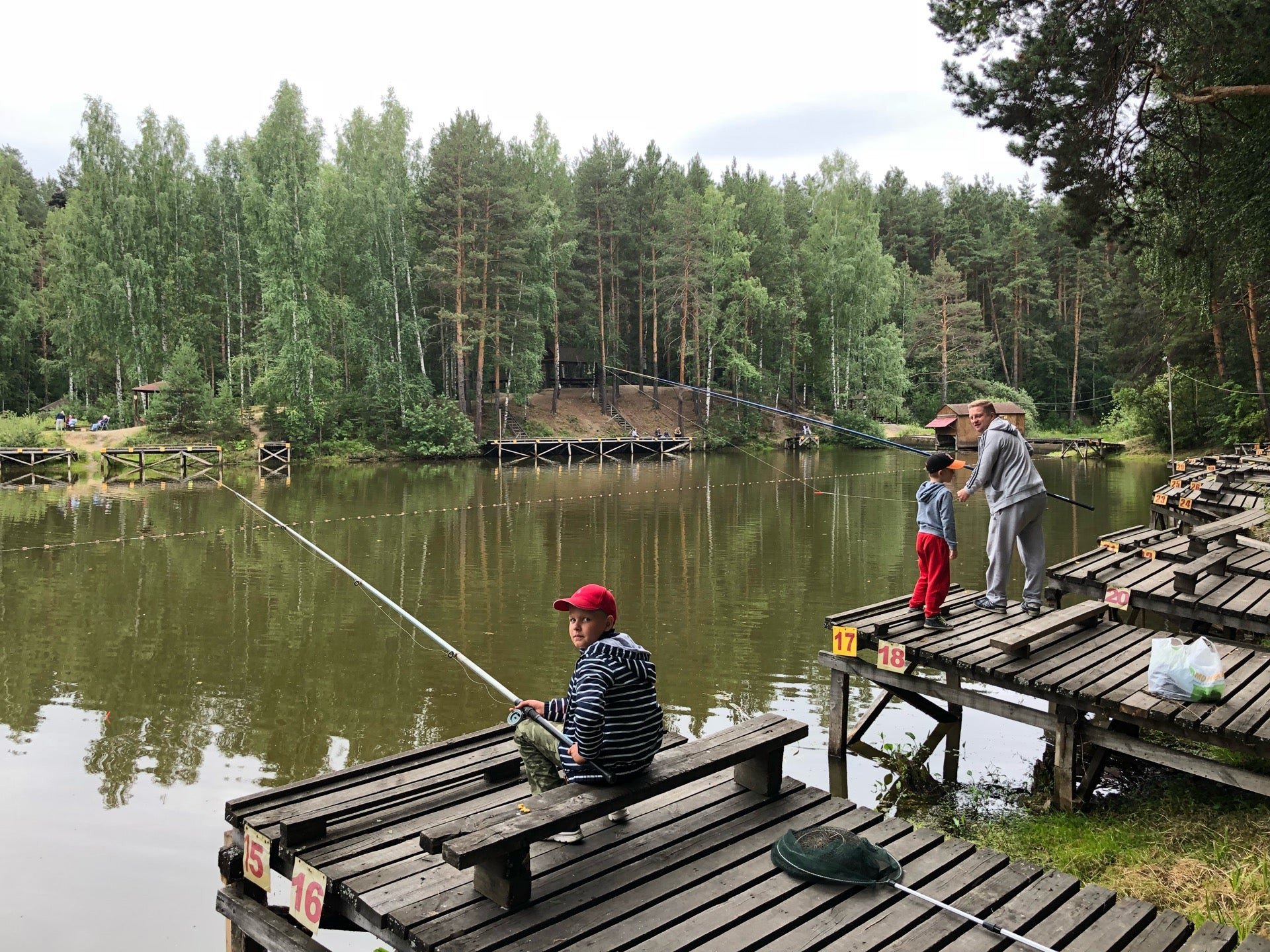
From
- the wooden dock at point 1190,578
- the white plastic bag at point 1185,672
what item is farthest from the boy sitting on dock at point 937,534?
the wooden dock at point 1190,578

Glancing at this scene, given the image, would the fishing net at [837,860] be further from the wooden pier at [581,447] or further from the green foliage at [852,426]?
the green foliage at [852,426]

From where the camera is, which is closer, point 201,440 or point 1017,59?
point 1017,59

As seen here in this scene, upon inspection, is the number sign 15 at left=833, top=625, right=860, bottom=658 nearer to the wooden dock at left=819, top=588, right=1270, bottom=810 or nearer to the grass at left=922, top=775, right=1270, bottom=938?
the wooden dock at left=819, top=588, right=1270, bottom=810

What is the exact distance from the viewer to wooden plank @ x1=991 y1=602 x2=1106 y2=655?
6312 millimetres

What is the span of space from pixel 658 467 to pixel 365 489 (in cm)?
1298

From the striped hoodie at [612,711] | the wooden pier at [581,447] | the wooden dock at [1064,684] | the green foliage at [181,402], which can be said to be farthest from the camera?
the wooden pier at [581,447]

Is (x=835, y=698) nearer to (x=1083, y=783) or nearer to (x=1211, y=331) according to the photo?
(x=1083, y=783)

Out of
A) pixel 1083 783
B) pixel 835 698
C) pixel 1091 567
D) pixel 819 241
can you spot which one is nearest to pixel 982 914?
pixel 1083 783

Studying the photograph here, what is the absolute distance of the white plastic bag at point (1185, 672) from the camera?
5.50 meters

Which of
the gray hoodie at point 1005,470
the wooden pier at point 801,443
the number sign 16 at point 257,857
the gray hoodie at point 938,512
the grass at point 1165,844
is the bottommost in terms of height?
the wooden pier at point 801,443

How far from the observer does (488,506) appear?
23.7 metres

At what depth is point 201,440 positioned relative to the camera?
35.9 meters

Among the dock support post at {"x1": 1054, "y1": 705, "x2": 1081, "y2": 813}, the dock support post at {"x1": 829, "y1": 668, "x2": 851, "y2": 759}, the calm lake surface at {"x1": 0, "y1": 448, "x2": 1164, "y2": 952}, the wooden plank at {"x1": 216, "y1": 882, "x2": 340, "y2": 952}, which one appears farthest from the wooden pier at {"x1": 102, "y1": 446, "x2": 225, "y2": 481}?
the dock support post at {"x1": 1054, "y1": 705, "x2": 1081, "y2": 813}

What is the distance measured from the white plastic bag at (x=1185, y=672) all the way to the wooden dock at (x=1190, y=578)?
6.58 feet
